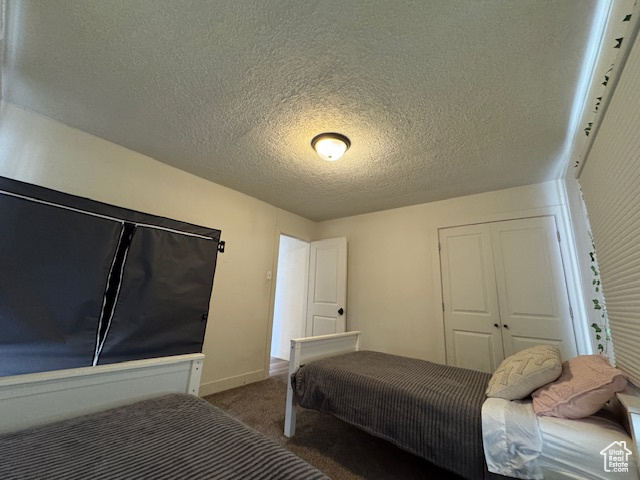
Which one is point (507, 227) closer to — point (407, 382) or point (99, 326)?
point (407, 382)

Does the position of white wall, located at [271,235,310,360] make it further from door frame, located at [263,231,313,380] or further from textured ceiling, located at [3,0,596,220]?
textured ceiling, located at [3,0,596,220]

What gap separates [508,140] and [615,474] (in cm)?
206

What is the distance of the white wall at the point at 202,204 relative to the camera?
75.5 inches

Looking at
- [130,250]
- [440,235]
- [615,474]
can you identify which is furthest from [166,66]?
[440,235]

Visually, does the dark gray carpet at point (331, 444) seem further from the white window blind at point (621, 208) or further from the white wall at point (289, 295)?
the white wall at point (289, 295)

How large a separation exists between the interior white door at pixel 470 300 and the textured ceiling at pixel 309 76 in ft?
3.01

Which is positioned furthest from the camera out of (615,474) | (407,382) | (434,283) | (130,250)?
(434,283)

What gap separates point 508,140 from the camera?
2.03 meters

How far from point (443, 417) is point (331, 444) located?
1.01 m

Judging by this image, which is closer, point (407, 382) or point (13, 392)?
point (13, 392)

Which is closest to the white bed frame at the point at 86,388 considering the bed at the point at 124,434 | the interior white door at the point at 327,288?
the bed at the point at 124,434

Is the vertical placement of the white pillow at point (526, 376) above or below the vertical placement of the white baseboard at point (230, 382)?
above

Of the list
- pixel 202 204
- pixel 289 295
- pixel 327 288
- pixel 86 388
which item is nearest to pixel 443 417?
pixel 86 388

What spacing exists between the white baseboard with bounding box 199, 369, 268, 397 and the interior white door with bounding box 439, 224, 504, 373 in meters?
2.35
